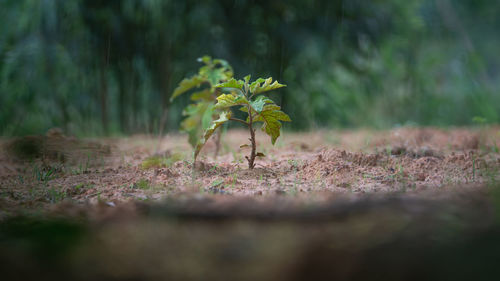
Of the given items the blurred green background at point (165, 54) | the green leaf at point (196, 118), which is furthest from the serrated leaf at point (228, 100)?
the blurred green background at point (165, 54)

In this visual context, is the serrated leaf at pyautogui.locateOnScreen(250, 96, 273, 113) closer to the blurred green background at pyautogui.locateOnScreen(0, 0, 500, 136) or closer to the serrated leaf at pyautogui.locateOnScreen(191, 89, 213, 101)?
the serrated leaf at pyautogui.locateOnScreen(191, 89, 213, 101)

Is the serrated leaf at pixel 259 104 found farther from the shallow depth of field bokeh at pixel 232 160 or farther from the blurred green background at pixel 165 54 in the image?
the blurred green background at pixel 165 54

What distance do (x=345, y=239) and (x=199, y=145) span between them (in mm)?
1142

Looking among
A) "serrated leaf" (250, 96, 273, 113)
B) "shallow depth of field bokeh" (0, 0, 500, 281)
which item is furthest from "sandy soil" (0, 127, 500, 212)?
"serrated leaf" (250, 96, 273, 113)

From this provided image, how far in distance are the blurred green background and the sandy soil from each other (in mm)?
1236

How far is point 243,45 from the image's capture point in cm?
446

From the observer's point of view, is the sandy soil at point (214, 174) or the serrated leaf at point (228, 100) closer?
the sandy soil at point (214, 174)

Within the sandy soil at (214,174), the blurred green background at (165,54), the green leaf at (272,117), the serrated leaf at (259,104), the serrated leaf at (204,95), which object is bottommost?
the sandy soil at (214,174)

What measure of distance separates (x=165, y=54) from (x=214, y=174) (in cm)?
292

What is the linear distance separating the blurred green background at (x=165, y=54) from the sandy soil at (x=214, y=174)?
4.05 ft

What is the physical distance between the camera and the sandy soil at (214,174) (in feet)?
4.61

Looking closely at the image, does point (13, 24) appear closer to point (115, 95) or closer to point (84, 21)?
point (84, 21)

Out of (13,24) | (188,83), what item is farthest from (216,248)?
(13,24)

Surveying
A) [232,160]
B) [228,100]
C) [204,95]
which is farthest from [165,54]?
[228,100]
